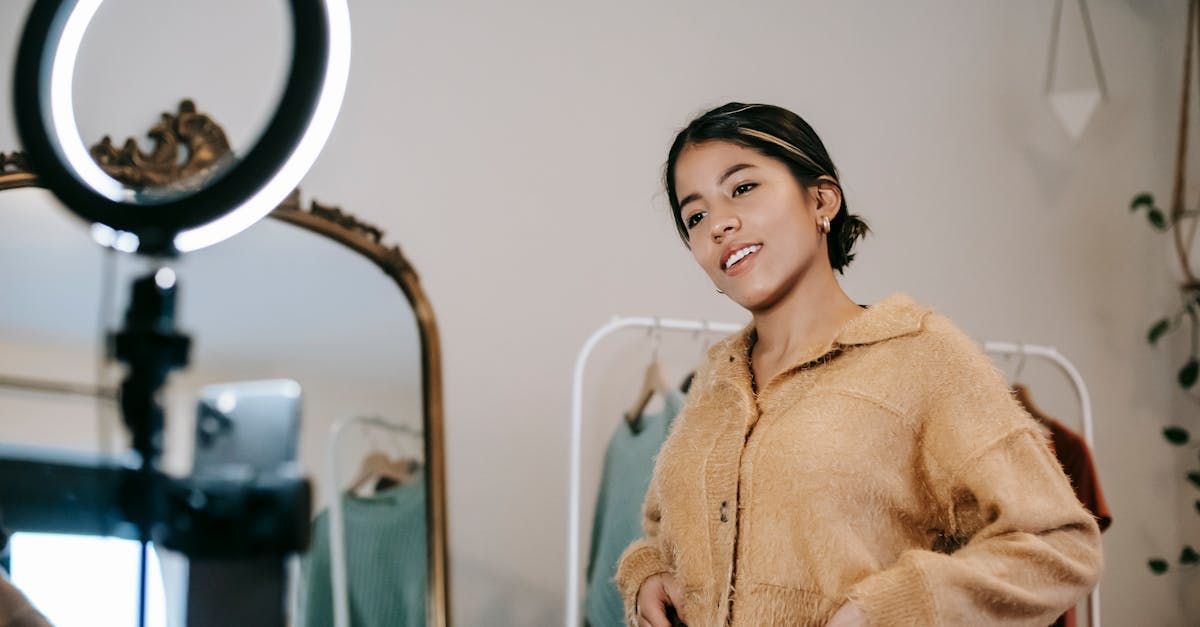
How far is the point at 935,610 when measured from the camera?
2.86 ft

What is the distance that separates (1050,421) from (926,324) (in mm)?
899

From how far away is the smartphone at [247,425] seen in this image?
120cm

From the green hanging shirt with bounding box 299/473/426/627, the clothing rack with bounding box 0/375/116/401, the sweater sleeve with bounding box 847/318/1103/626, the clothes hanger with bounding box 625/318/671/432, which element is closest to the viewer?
the sweater sleeve with bounding box 847/318/1103/626

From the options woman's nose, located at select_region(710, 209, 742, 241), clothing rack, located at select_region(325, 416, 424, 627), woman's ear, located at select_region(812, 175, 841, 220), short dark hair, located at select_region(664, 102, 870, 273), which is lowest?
clothing rack, located at select_region(325, 416, 424, 627)

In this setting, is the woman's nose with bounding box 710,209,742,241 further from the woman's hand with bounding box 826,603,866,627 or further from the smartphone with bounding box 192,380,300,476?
the smartphone with bounding box 192,380,300,476

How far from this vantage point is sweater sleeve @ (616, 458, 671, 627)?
114cm

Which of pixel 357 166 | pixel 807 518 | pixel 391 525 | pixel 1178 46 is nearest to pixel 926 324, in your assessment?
pixel 807 518

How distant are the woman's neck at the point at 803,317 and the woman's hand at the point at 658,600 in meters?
0.21

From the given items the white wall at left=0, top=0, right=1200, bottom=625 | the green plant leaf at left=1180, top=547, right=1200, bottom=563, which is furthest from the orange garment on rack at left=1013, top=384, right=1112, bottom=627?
the green plant leaf at left=1180, top=547, right=1200, bottom=563

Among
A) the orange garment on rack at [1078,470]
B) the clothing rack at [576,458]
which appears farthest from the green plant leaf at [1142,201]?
the clothing rack at [576,458]

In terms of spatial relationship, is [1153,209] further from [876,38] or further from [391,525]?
[391,525]

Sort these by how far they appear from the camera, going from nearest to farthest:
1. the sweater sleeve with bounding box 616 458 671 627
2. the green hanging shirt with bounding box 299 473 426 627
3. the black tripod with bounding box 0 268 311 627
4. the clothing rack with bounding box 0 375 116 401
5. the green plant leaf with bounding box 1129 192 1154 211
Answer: the black tripod with bounding box 0 268 311 627 → the sweater sleeve with bounding box 616 458 671 627 → the clothing rack with bounding box 0 375 116 401 → the green hanging shirt with bounding box 299 473 426 627 → the green plant leaf with bounding box 1129 192 1154 211

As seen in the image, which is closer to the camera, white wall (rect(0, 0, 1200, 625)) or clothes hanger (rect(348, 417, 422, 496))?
clothes hanger (rect(348, 417, 422, 496))

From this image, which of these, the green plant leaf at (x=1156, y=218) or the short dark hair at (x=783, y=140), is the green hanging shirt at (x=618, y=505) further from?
the green plant leaf at (x=1156, y=218)
